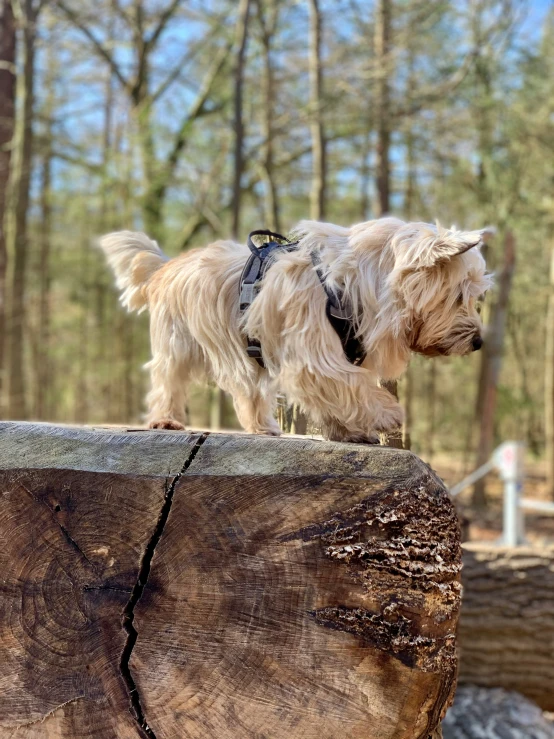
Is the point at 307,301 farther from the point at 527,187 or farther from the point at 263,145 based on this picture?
the point at 527,187

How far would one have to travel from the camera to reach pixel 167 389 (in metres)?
3.55

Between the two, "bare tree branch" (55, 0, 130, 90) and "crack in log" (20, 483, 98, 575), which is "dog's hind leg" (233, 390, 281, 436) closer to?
"crack in log" (20, 483, 98, 575)

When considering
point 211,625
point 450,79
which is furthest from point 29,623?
point 450,79

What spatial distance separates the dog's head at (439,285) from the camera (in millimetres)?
2842

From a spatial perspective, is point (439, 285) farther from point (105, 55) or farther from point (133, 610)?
point (105, 55)

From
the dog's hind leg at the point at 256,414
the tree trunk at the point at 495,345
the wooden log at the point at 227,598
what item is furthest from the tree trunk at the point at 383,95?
the wooden log at the point at 227,598

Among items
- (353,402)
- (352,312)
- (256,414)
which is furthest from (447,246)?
(256,414)

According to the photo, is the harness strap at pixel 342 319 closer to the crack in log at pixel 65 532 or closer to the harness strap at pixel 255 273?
the harness strap at pixel 255 273

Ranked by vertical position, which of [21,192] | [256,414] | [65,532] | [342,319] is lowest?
[65,532]

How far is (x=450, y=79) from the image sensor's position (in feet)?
35.9

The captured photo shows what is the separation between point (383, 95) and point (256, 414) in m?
7.76

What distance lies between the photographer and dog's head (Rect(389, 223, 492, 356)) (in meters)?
2.84

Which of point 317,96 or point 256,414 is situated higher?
point 317,96

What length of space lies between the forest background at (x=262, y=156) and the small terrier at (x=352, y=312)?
6.14 meters
